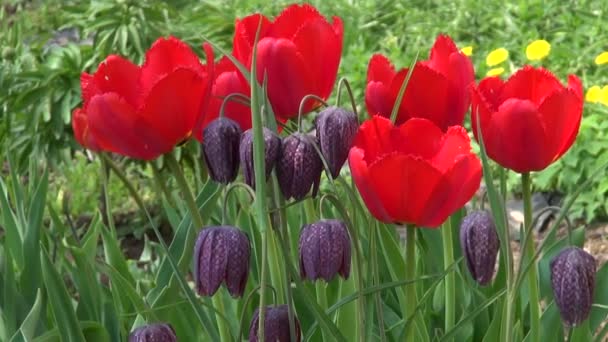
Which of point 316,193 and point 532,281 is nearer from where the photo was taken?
point 316,193

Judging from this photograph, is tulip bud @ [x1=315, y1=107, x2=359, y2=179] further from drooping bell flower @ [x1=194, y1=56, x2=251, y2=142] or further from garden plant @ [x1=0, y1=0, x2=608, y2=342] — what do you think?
drooping bell flower @ [x1=194, y1=56, x2=251, y2=142]

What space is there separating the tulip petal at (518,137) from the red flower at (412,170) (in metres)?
0.06

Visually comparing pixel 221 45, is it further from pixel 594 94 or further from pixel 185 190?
pixel 185 190

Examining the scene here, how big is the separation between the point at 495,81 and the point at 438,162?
0.15 metres

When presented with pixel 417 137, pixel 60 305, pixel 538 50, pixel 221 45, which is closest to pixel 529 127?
pixel 417 137

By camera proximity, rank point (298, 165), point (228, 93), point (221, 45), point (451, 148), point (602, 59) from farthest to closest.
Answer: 1. point (602, 59)
2. point (221, 45)
3. point (228, 93)
4. point (451, 148)
5. point (298, 165)

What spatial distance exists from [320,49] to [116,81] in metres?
0.23

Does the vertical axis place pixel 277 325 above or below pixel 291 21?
below

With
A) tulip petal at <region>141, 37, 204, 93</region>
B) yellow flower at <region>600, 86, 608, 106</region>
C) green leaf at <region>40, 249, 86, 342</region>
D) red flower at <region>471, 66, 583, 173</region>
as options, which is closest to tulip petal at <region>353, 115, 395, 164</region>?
red flower at <region>471, 66, 583, 173</region>

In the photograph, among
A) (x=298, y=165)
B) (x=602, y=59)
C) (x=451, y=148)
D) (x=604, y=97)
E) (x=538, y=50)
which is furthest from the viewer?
(x=538, y=50)

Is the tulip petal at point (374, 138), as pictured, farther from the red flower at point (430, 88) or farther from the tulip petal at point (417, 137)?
the red flower at point (430, 88)

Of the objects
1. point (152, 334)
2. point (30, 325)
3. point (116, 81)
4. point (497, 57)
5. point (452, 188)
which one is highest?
point (116, 81)

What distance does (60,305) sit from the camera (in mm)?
1417

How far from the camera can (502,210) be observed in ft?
3.74
